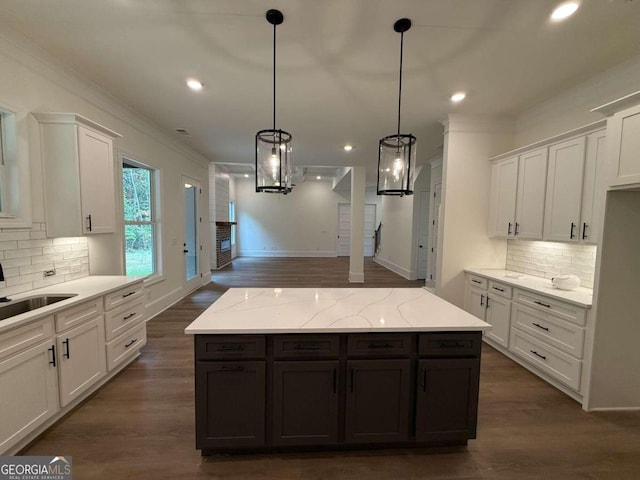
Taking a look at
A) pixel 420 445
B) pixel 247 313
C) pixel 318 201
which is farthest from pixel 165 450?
pixel 318 201

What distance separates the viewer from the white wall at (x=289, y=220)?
10578 millimetres

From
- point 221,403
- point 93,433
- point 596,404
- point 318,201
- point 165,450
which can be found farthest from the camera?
point 318,201

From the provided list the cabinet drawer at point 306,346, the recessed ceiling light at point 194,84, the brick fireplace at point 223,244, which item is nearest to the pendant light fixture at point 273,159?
the cabinet drawer at point 306,346

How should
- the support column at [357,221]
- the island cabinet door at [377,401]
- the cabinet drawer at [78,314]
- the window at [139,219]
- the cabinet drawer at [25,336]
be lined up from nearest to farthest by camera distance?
the cabinet drawer at [25,336]
the island cabinet door at [377,401]
the cabinet drawer at [78,314]
the window at [139,219]
the support column at [357,221]

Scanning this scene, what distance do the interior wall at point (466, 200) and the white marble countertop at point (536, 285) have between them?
22 centimetres

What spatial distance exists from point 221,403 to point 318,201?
9468 millimetres

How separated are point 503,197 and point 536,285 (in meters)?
1.19

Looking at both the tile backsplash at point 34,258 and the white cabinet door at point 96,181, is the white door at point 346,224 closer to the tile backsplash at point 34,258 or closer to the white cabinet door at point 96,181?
the white cabinet door at point 96,181

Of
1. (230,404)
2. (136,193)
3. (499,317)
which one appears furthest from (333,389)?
(136,193)

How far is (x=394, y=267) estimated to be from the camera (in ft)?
26.8

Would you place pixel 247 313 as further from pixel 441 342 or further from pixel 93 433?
pixel 93 433

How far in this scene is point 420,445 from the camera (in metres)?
1.86

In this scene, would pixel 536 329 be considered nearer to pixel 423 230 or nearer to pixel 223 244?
pixel 423 230

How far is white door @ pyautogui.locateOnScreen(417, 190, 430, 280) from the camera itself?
6777 mm
